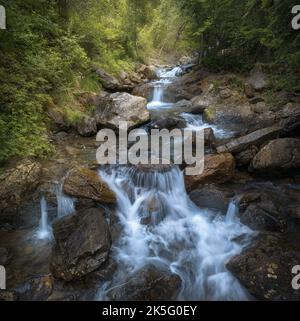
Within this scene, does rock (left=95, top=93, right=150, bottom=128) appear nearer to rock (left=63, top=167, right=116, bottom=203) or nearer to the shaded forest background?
the shaded forest background

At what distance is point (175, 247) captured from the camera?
18.5 ft

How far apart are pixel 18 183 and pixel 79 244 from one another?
2.23 metres

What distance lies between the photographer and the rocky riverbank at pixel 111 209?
4.56 metres

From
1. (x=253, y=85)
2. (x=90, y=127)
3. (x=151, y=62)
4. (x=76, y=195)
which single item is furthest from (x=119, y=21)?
(x=76, y=195)

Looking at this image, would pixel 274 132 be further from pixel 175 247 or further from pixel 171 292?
pixel 171 292

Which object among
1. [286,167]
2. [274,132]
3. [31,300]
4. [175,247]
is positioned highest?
[274,132]

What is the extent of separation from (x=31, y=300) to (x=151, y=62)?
75.7 feet

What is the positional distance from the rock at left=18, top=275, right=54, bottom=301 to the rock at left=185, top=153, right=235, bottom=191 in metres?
3.81

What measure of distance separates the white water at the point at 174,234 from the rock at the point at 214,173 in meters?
0.30

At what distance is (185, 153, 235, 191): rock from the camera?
688 cm

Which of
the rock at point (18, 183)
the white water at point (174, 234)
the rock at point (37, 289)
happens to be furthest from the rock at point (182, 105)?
the rock at point (37, 289)

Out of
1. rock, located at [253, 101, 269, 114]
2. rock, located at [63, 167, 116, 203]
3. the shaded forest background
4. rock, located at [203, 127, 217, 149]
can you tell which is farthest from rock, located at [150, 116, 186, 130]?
rock, located at [63, 167, 116, 203]

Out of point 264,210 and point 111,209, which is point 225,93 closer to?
point 264,210

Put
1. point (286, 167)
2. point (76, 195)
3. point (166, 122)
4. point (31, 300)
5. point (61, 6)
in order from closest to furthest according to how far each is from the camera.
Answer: point (31, 300) → point (76, 195) → point (286, 167) → point (166, 122) → point (61, 6)
